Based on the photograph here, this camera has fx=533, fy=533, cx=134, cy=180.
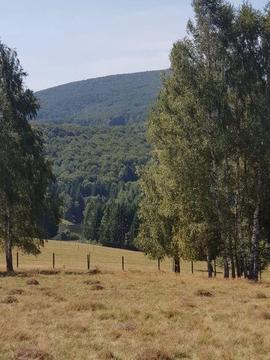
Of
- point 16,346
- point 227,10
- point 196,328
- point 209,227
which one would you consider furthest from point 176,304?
point 227,10

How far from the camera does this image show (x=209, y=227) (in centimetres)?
3488

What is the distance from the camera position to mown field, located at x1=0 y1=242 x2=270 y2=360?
13.3 meters

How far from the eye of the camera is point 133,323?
17.1m

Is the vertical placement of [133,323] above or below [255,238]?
below

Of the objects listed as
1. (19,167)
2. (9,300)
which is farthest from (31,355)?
(19,167)

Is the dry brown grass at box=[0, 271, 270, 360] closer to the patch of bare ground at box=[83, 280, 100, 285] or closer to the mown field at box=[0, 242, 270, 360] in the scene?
the mown field at box=[0, 242, 270, 360]

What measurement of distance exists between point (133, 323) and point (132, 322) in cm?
19

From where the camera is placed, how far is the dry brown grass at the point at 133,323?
13273 mm

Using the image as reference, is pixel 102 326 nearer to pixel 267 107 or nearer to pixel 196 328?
pixel 196 328

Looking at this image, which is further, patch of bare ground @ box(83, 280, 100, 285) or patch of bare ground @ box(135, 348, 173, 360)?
patch of bare ground @ box(83, 280, 100, 285)

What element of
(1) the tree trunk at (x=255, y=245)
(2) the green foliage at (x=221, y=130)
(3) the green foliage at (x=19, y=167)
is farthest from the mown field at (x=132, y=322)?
(3) the green foliage at (x=19, y=167)

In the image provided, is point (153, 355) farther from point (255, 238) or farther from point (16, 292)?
point (255, 238)

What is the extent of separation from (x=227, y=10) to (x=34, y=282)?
2062 cm

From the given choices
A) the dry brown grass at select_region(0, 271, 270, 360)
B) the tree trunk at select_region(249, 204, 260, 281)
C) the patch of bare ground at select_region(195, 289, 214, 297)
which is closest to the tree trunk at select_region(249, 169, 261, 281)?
the tree trunk at select_region(249, 204, 260, 281)
